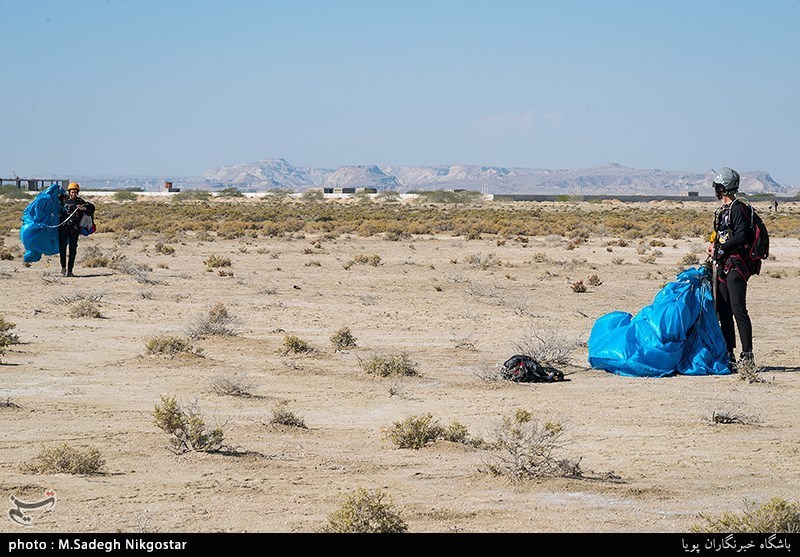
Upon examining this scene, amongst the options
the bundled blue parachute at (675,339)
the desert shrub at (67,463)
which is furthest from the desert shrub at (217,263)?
the desert shrub at (67,463)

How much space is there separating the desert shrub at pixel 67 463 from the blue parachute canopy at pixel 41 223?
16974mm

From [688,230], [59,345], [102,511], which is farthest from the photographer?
[688,230]

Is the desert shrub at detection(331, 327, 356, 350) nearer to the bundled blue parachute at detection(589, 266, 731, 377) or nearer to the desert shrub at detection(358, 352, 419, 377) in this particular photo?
the desert shrub at detection(358, 352, 419, 377)

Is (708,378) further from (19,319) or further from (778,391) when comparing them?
(19,319)

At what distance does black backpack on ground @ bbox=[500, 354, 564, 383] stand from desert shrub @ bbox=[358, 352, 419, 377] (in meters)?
1.01

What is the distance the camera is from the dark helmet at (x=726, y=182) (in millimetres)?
12164

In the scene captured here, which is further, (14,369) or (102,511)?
(14,369)

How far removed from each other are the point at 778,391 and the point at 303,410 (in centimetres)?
467

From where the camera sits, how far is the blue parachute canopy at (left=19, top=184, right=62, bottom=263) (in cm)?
2416

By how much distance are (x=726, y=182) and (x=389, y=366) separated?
4.08 meters

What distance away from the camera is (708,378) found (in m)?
12.0

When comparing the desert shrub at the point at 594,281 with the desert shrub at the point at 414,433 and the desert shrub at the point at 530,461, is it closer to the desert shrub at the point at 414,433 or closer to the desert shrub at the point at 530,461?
the desert shrub at the point at 414,433

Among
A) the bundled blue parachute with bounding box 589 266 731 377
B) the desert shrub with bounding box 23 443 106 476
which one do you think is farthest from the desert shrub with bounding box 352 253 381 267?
the desert shrub with bounding box 23 443 106 476

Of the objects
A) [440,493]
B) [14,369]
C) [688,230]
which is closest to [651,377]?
[440,493]
